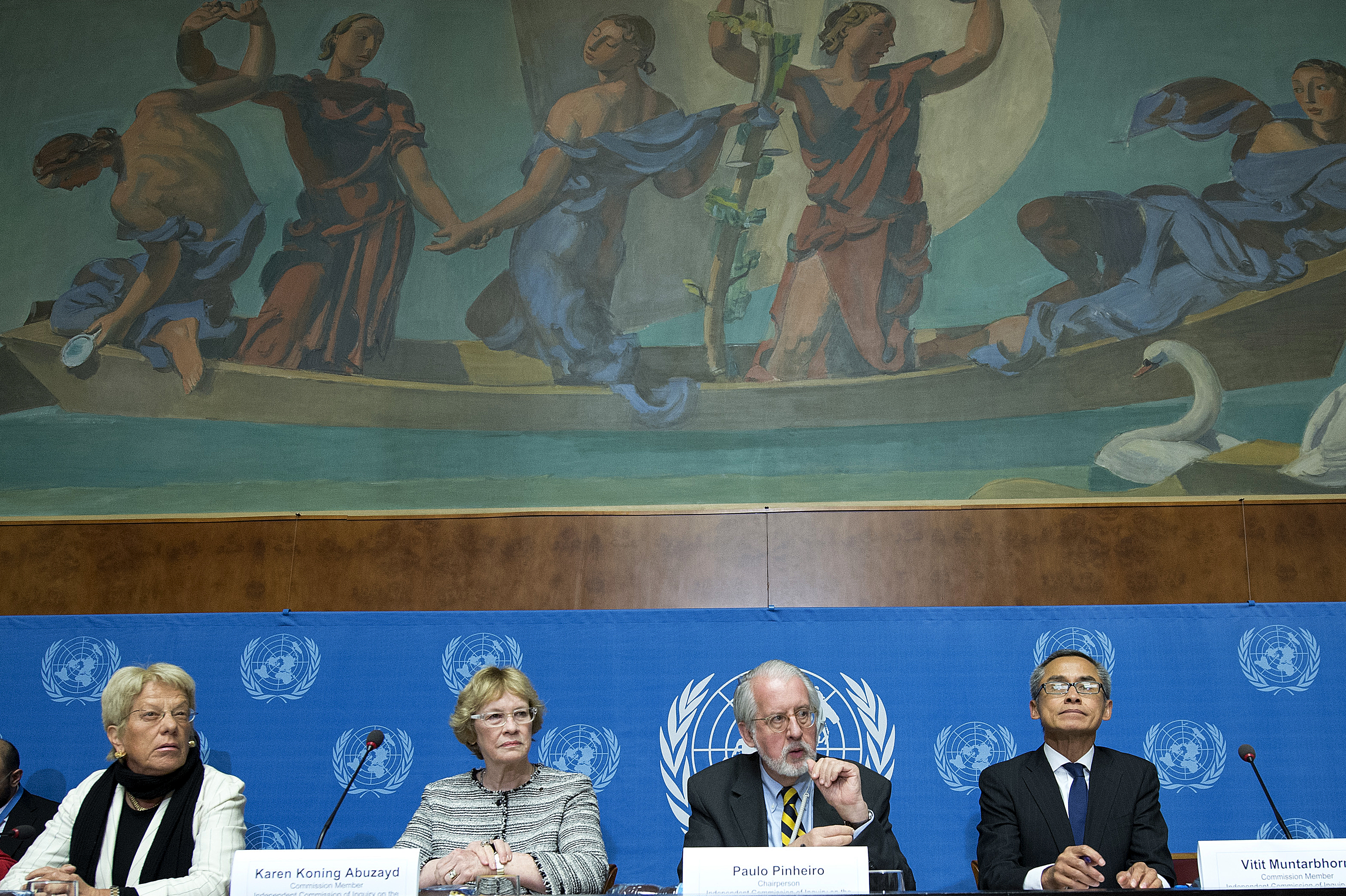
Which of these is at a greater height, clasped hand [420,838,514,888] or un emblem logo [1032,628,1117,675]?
un emblem logo [1032,628,1117,675]

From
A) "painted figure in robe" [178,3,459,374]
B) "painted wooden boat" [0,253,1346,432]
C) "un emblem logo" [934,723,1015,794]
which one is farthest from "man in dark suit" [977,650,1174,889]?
"painted figure in robe" [178,3,459,374]

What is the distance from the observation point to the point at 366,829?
4043 mm

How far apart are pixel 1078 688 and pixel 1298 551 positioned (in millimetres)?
2235

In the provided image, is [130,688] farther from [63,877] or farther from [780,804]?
[780,804]

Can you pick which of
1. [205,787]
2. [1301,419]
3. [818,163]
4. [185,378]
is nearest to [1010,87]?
[818,163]

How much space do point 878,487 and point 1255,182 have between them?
2434 millimetres

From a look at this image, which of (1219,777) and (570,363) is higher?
(570,363)

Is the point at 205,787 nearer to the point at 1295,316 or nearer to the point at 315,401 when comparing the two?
the point at 315,401

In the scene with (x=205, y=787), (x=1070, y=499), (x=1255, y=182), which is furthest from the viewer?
(x=1255, y=182)

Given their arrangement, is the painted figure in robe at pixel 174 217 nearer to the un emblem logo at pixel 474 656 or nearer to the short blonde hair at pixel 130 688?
the un emblem logo at pixel 474 656

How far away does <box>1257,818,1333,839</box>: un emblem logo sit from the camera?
385 centimetres

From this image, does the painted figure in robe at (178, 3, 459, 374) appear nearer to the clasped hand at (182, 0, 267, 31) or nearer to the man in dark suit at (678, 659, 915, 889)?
the clasped hand at (182, 0, 267, 31)

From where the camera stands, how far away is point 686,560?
4.75m

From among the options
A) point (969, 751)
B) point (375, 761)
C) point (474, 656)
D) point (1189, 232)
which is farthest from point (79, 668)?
point (1189, 232)
